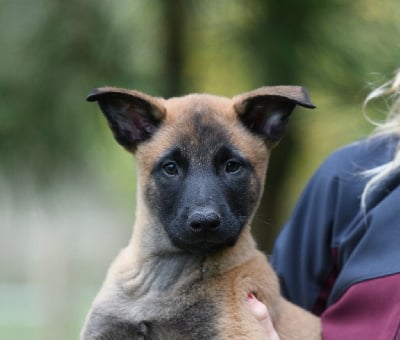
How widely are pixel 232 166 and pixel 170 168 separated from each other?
0.27 meters

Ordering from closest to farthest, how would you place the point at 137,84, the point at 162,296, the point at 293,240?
the point at 162,296 → the point at 293,240 → the point at 137,84

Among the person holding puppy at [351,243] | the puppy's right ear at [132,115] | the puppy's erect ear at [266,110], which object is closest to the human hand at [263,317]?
the person holding puppy at [351,243]

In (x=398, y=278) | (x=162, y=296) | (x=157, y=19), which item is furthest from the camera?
(x=157, y=19)

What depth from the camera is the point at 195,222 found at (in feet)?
9.86

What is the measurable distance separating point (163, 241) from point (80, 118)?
261 cm

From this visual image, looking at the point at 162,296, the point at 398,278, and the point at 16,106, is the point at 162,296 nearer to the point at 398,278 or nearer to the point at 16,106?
the point at 398,278

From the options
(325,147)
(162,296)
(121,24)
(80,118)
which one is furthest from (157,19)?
(162,296)

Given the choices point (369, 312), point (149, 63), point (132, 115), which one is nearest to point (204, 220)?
point (132, 115)

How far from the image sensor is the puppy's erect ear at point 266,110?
10.8ft

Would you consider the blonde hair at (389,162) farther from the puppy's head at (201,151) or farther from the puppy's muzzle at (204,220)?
the puppy's muzzle at (204,220)

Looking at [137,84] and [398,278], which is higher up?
[137,84]

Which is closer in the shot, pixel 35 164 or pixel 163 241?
pixel 163 241

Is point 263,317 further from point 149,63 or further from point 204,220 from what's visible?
point 149,63

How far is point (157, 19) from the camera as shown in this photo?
19.9 feet
